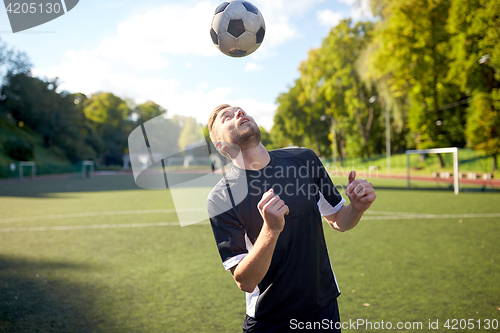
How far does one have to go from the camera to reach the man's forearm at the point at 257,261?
1551mm

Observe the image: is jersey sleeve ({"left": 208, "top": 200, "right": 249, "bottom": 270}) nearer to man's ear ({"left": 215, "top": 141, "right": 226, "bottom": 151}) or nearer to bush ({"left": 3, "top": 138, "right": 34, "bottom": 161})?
man's ear ({"left": 215, "top": 141, "right": 226, "bottom": 151})

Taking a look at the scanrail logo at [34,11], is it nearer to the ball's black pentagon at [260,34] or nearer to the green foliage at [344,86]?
the ball's black pentagon at [260,34]

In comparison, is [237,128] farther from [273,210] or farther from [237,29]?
[237,29]

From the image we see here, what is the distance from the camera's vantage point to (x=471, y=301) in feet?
14.0

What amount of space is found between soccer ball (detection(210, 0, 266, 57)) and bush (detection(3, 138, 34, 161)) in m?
48.1

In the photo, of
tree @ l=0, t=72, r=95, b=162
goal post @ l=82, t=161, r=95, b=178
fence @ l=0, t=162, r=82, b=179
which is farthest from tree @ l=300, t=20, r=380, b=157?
tree @ l=0, t=72, r=95, b=162

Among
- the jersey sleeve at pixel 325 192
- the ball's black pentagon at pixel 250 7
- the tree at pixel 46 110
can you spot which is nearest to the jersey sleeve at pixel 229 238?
the jersey sleeve at pixel 325 192

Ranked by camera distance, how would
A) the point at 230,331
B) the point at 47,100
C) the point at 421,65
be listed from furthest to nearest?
the point at 47,100
the point at 421,65
the point at 230,331

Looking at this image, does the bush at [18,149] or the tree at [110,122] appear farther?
the tree at [110,122]

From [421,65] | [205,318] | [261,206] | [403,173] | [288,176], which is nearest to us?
[261,206]

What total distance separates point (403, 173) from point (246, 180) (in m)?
32.9

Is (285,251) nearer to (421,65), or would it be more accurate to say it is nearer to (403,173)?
(421,65)

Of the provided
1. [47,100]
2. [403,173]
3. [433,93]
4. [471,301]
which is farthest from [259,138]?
[47,100]

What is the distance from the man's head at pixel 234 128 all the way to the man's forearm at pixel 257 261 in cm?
49
